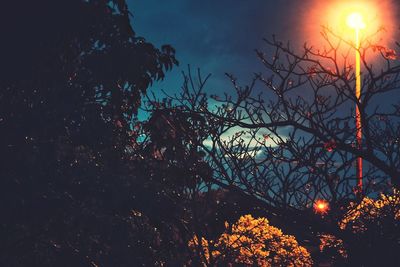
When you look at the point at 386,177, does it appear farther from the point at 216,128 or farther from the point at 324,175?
the point at 216,128

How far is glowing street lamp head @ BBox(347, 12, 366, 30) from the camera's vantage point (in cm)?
700

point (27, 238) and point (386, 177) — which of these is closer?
point (386, 177)

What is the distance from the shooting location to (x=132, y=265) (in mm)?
7918

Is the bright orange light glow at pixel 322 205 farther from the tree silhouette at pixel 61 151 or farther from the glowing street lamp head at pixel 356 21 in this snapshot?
the tree silhouette at pixel 61 151

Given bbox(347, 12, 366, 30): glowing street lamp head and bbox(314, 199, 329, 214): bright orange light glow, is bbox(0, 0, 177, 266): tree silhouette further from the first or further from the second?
bbox(347, 12, 366, 30): glowing street lamp head

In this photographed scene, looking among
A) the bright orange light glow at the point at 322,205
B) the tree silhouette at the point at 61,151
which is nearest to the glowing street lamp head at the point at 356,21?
the bright orange light glow at the point at 322,205

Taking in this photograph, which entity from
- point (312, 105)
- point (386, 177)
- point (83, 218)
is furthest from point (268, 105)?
point (83, 218)

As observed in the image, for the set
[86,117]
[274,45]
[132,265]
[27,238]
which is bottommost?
[132,265]

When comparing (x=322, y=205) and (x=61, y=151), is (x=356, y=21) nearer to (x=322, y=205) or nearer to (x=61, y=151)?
(x=322, y=205)

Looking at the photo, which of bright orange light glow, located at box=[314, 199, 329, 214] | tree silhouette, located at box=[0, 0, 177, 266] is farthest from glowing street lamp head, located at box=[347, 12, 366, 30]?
tree silhouette, located at box=[0, 0, 177, 266]

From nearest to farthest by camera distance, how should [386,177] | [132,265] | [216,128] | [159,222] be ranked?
[386,177] < [216,128] < [132,265] < [159,222]

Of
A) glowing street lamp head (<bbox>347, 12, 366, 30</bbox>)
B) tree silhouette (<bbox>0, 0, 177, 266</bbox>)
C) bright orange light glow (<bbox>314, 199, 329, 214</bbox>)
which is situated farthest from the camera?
tree silhouette (<bbox>0, 0, 177, 266</bbox>)

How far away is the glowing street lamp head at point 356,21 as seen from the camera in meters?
7.00

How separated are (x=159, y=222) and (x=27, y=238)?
7.16 ft
